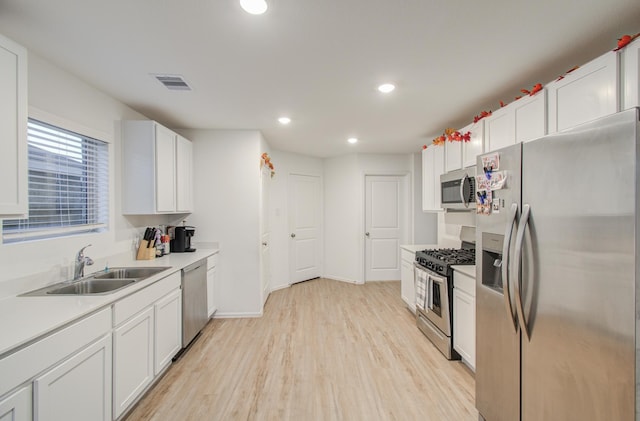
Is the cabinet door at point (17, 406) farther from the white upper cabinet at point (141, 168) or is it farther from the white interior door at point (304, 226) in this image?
the white interior door at point (304, 226)

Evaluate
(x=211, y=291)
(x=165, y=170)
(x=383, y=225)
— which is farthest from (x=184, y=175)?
(x=383, y=225)

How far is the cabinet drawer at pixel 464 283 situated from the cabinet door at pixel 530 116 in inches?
46.0

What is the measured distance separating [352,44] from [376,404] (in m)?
2.50

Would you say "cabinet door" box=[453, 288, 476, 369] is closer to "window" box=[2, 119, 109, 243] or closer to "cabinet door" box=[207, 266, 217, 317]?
"cabinet door" box=[207, 266, 217, 317]

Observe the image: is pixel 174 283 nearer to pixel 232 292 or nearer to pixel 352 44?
pixel 232 292

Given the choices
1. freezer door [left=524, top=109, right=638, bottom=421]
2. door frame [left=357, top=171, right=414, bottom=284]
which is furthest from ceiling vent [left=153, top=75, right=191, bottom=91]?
door frame [left=357, top=171, right=414, bottom=284]

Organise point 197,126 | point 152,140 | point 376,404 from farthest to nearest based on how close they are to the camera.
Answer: point 197,126 → point 152,140 → point 376,404

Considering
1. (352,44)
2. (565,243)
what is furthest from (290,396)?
(352,44)

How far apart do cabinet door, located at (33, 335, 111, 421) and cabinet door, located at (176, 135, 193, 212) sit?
5.96ft

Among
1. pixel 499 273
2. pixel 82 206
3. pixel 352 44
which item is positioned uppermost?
pixel 352 44

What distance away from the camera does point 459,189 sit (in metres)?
2.72

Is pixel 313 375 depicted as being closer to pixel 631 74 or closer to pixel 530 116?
pixel 530 116

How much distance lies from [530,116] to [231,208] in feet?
10.5

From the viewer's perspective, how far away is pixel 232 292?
11.6ft
